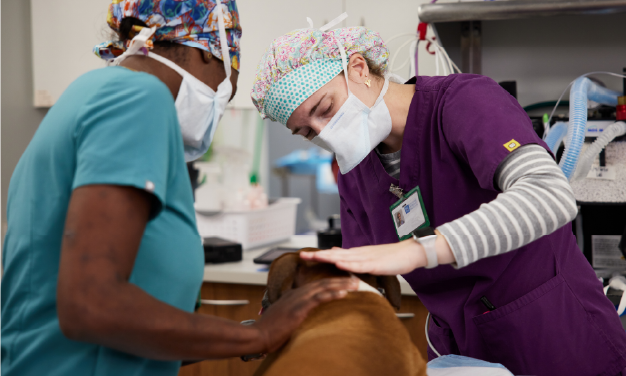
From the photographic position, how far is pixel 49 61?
8.12 feet

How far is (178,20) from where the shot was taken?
0.83 m

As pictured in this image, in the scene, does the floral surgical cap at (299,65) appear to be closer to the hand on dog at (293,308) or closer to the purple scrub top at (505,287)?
the purple scrub top at (505,287)

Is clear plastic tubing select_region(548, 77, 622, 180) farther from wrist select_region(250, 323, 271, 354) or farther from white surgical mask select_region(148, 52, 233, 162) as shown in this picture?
wrist select_region(250, 323, 271, 354)

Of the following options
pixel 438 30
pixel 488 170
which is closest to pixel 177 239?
pixel 488 170

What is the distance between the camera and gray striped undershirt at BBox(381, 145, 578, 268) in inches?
30.5

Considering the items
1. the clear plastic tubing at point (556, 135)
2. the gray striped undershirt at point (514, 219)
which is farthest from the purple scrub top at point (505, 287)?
the clear plastic tubing at point (556, 135)

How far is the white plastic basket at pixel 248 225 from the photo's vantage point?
2.28m

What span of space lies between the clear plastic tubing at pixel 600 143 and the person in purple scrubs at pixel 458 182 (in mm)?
603

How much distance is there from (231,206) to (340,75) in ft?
4.46

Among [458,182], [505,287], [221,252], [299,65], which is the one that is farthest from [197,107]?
[221,252]

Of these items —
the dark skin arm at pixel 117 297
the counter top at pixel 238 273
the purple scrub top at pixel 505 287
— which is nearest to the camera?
the dark skin arm at pixel 117 297

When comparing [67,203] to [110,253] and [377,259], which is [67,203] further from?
[377,259]

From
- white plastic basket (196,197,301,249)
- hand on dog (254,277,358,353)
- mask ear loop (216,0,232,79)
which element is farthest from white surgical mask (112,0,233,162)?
white plastic basket (196,197,301,249)

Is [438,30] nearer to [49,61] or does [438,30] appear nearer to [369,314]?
[369,314]
